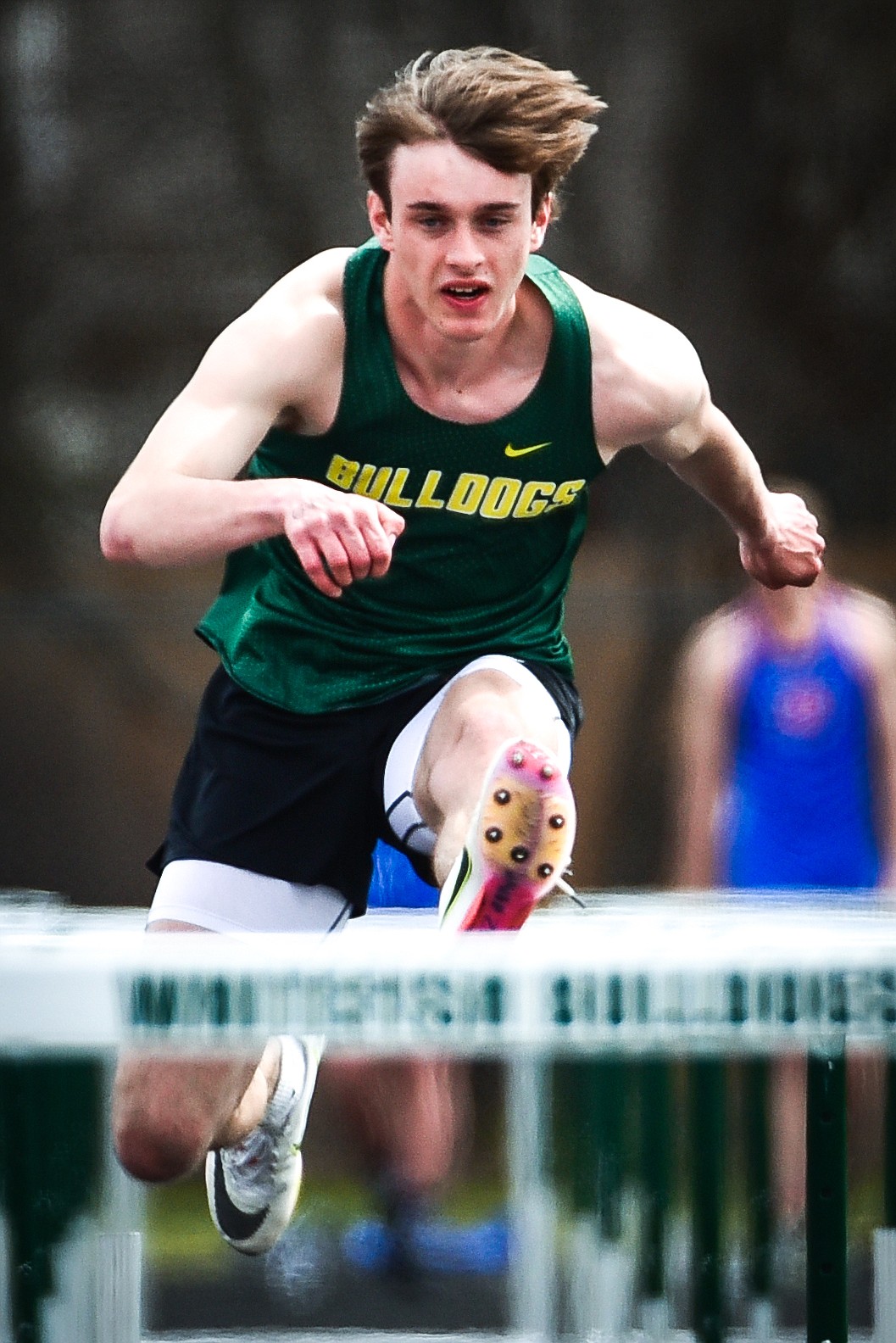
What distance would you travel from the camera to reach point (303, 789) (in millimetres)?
2549

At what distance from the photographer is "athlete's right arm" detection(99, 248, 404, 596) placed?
1.93m

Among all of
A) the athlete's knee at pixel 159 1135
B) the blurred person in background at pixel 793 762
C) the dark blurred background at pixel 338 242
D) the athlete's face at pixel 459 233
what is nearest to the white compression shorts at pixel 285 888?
the athlete's knee at pixel 159 1135

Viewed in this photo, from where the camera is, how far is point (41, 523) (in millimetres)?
4145

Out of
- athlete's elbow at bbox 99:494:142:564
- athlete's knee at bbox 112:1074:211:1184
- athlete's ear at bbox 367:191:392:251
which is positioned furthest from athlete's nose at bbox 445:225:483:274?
athlete's knee at bbox 112:1074:211:1184

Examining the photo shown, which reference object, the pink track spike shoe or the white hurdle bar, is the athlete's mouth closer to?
the pink track spike shoe

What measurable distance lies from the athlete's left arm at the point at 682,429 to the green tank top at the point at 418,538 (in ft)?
0.11

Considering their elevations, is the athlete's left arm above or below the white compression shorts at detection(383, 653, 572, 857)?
above

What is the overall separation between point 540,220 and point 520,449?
0.28 metres

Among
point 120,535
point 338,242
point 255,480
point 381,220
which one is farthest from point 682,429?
point 338,242

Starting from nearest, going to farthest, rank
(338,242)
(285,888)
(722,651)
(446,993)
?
(446,993) → (285,888) → (722,651) → (338,242)

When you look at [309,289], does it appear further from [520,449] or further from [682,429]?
[682,429]

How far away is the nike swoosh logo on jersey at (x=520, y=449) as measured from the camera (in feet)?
7.92

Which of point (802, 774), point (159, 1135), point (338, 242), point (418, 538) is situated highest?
point (338, 242)

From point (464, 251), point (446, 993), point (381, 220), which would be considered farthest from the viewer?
point (381, 220)
